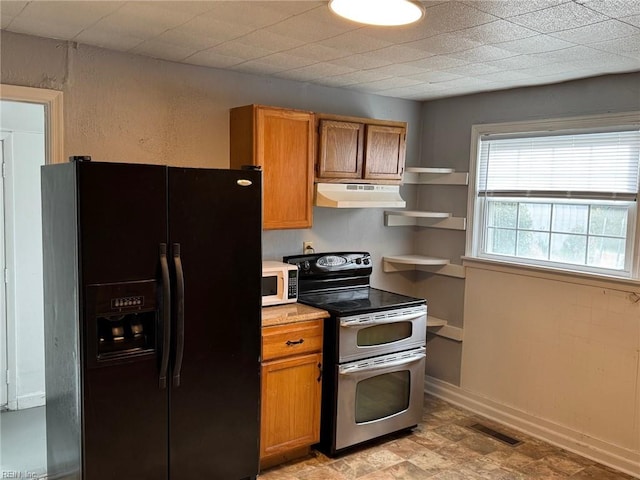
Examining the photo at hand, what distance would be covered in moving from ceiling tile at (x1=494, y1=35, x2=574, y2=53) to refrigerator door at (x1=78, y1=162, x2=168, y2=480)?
1701 millimetres

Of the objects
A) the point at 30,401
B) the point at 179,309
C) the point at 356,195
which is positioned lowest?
the point at 30,401

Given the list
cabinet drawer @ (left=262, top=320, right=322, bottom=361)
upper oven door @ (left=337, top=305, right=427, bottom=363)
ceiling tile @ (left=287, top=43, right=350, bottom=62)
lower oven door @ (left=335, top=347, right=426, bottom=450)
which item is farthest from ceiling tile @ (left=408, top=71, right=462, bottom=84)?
lower oven door @ (left=335, top=347, right=426, bottom=450)

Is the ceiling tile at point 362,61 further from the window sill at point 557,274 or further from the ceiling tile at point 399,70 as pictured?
the window sill at point 557,274

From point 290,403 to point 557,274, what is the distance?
1860mm

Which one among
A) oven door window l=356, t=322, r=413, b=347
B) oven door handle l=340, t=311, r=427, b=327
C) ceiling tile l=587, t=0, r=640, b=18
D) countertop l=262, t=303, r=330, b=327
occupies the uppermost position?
ceiling tile l=587, t=0, r=640, b=18

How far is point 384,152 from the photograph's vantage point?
382cm

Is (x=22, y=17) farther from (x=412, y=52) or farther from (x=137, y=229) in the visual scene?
(x=412, y=52)

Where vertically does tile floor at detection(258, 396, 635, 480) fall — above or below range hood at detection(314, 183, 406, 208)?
below

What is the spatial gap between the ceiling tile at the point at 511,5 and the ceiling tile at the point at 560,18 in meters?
0.05

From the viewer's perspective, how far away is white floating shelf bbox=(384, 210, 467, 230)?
4133mm

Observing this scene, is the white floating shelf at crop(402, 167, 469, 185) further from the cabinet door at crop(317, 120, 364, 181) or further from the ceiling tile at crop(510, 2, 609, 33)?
the ceiling tile at crop(510, 2, 609, 33)

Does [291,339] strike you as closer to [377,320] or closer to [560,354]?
[377,320]

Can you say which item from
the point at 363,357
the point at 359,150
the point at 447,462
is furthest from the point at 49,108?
the point at 447,462

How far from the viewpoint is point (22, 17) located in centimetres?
238
